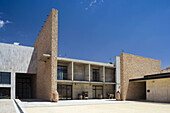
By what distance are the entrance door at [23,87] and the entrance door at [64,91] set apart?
7.16m

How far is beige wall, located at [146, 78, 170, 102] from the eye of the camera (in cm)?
1933

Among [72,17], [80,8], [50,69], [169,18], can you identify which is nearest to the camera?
[169,18]

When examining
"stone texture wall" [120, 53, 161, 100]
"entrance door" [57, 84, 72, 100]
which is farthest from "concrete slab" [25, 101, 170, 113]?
"entrance door" [57, 84, 72, 100]

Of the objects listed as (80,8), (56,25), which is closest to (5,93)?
(56,25)

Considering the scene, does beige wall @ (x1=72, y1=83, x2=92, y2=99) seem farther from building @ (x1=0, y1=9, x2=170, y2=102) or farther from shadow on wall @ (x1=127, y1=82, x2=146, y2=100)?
shadow on wall @ (x1=127, y1=82, x2=146, y2=100)

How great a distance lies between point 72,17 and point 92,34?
4.04m

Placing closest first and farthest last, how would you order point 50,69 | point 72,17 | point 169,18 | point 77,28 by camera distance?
point 169,18
point 50,69
point 72,17
point 77,28

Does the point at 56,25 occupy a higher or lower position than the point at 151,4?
lower

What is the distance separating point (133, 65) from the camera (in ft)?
77.5

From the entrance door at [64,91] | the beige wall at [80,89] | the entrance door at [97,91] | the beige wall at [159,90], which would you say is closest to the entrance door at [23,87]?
the entrance door at [64,91]

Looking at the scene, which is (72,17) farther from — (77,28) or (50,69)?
(50,69)

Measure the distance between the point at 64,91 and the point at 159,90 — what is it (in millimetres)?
12502

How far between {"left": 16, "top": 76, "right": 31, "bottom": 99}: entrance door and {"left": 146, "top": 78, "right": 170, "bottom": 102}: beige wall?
1864 centimetres

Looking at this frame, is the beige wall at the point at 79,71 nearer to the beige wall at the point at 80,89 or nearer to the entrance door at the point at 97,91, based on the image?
the beige wall at the point at 80,89
